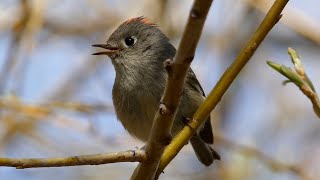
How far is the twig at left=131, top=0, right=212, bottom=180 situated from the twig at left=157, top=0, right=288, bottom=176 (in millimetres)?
39

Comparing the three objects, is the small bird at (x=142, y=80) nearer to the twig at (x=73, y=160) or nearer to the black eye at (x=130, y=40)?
the black eye at (x=130, y=40)

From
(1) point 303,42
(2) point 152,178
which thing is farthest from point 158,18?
(2) point 152,178

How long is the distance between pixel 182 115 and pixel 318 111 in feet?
4.88

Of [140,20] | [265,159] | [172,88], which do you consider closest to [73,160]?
[172,88]

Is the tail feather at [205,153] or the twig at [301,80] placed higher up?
the twig at [301,80]

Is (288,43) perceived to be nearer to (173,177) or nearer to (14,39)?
(173,177)

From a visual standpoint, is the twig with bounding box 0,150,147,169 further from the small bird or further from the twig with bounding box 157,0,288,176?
the small bird

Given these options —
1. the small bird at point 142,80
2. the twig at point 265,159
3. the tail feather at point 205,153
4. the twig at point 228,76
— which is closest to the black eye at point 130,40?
the small bird at point 142,80

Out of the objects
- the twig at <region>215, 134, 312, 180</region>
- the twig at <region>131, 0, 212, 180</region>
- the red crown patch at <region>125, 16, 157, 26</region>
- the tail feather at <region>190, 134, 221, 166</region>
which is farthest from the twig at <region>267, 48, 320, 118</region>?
the tail feather at <region>190, 134, 221, 166</region>

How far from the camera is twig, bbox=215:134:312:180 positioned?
2996mm

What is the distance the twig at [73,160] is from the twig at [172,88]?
4cm

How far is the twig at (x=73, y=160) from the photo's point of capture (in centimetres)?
131

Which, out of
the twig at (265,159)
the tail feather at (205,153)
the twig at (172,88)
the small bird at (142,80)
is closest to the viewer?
the twig at (172,88)

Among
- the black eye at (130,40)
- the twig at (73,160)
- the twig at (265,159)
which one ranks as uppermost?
the twig at (73,160)
